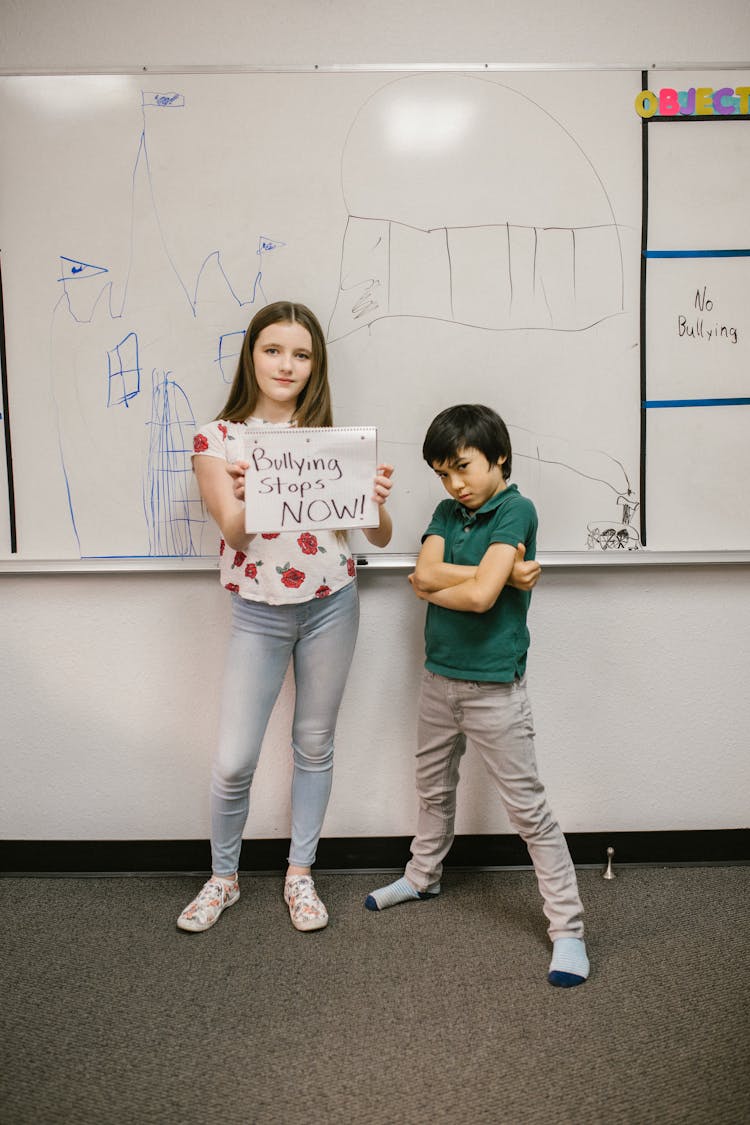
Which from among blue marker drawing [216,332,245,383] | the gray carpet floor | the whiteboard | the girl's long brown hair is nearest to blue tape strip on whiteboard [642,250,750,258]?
the whiteboard

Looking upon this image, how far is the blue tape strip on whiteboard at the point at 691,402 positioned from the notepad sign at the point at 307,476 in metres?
0.84

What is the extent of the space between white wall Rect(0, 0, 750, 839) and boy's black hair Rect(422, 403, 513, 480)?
18.1 inches

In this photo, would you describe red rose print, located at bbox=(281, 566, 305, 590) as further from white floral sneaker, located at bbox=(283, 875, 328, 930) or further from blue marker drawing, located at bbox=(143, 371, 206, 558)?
white floral sneaker, located at bbox=(283, 875, 328, 930)

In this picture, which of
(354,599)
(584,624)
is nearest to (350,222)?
(354,599)

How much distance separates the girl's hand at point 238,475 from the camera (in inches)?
60.3

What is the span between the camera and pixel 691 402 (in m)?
1.90

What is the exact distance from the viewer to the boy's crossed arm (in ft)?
5.04

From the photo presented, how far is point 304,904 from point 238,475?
1.10 metres

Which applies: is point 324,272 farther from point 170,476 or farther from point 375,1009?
point 375,1009

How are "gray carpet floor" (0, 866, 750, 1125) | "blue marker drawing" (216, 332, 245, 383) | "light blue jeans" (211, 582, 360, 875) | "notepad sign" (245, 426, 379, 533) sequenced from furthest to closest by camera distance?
1. "blue marker drawing" (216, 332, 245, 383)
2. "light blue jeans" (211, 582, 360, 875)
3. "notepad sign" (245, 426, 379, 533)
4. "gray carpet floor" (0, 866, 750, 1125)

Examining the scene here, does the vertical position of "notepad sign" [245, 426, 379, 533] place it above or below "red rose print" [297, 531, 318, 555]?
above

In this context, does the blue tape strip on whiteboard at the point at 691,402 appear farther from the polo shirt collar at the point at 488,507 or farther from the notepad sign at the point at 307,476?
the notepad sign at the point at 307,476

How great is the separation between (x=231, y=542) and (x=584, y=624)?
1.01m

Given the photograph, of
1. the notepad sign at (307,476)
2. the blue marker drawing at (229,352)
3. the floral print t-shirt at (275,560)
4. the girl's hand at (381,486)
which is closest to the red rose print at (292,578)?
the floral print t-shirt at (275,560)
